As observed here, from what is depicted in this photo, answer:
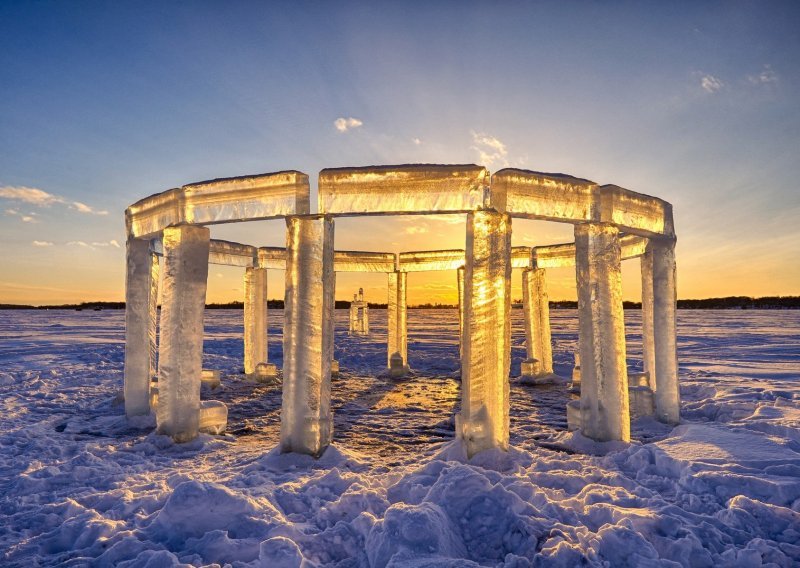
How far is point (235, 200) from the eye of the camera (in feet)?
23.9

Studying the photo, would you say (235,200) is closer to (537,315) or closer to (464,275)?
(464,275)

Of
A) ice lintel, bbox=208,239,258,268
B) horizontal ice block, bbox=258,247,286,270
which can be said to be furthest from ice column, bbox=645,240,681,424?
ice lintel, bbox=208,239,258,268

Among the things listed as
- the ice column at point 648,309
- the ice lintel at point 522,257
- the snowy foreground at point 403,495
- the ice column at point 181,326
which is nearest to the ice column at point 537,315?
the ice lintel at point 522,257

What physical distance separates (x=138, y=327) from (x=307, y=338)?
4.83 m

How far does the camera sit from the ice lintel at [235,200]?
6848 mm

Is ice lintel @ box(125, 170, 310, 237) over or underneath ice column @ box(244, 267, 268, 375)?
over

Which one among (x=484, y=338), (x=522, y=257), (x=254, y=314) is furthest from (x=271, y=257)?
(x=484, y=338)

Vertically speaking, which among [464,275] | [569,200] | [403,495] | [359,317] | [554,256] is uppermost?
[569,200]

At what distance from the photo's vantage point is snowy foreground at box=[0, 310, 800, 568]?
4160 mm

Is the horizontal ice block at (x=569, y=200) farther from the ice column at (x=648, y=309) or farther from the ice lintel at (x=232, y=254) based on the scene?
the ice lintel at (x=232, y=254)

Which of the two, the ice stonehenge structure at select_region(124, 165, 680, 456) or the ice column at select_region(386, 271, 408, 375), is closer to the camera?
the ice stonehenge structure at select_region(124, 165, 680, 456)

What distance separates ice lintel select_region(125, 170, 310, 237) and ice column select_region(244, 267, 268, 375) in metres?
7.18

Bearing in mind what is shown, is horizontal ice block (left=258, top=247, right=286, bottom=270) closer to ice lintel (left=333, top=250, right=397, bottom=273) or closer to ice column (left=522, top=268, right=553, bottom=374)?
ice lintel (left=333, top=250, right=397, bottom=273)

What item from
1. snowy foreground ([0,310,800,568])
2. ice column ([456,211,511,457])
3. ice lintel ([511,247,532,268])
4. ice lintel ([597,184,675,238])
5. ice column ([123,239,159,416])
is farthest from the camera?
ice lintel ([511,247,532,268])
